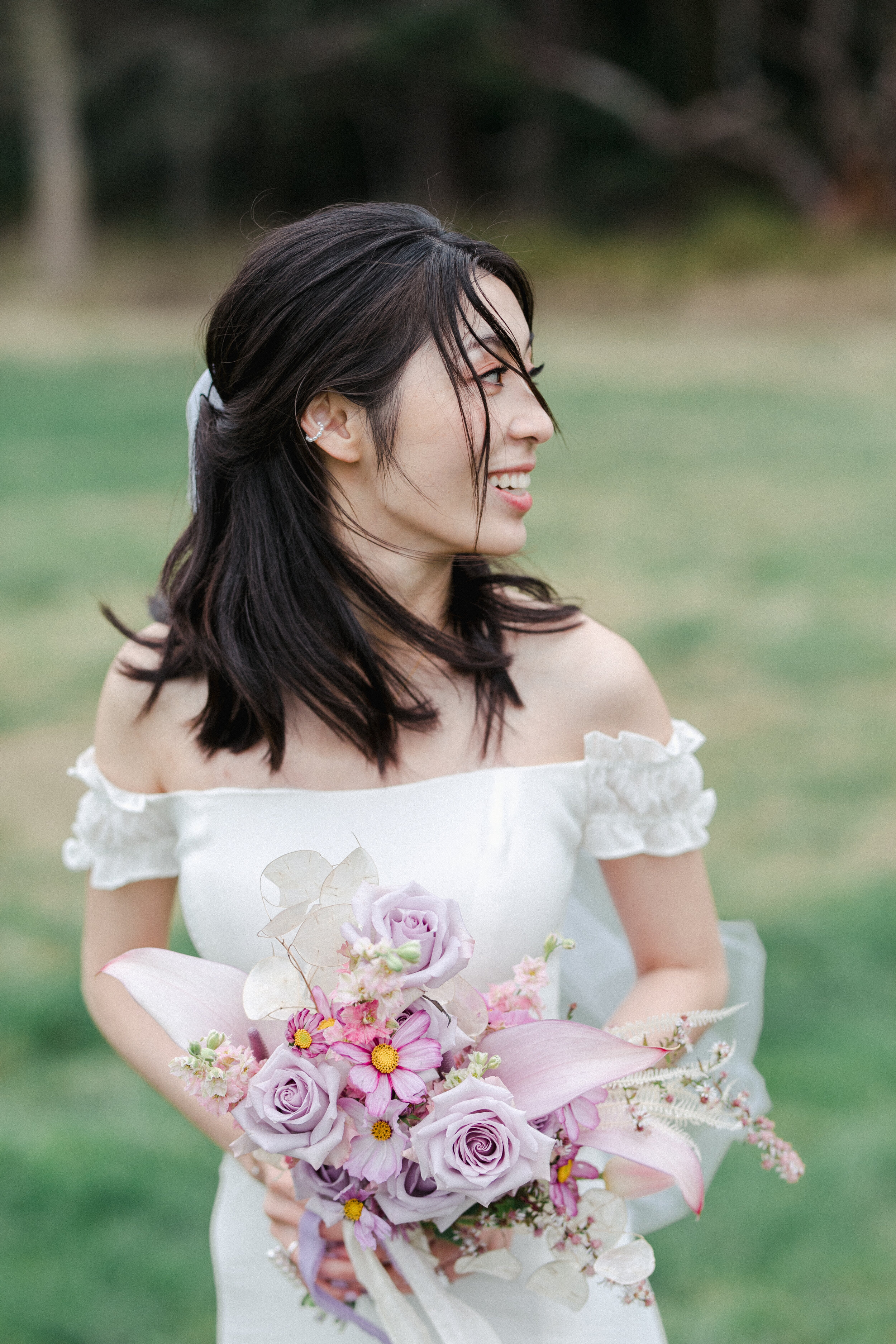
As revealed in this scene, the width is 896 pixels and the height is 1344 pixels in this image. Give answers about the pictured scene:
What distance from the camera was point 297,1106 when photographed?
1.53 meters

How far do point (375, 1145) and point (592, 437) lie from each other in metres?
13.5

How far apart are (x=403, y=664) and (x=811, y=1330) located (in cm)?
220

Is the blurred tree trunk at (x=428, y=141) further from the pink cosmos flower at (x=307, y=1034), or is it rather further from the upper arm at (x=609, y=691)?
the pink cosmos flower at (x=307, y=1034)

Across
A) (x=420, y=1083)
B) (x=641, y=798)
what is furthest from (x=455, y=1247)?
(x=641, y=798)

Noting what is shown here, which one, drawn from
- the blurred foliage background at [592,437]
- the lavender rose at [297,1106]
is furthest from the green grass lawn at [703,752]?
the lavender rose at [297,1106]

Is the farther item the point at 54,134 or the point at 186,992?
the point at 54,134

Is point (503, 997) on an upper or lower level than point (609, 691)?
lower

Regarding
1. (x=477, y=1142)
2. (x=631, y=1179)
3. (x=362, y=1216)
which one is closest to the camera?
(x=477, y=1142)

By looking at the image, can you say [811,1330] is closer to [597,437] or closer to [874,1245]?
[874,1245]

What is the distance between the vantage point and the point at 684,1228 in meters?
3.69

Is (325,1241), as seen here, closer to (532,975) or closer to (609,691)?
(532,975)

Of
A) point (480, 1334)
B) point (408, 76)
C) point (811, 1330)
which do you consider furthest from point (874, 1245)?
point (408, 76)

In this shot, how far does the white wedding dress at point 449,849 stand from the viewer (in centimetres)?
202

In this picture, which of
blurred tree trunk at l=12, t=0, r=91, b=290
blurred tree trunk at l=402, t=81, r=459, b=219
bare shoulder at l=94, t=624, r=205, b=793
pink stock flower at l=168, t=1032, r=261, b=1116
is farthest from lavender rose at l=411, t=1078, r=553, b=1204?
blurred tree trunk at l=402, t=81, r=459, b=219
